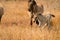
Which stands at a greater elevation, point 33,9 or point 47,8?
point 33,9

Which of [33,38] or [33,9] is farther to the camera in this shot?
[33,9]

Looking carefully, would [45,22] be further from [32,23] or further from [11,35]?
[11,35]

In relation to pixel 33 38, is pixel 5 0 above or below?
below

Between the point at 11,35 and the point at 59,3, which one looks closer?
the point at 11,35

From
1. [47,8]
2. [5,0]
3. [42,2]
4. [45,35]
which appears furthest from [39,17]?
[5,0]

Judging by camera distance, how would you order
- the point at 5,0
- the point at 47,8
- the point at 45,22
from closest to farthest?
the point at 45,22 → the point at 47,8 → the point at 5,0

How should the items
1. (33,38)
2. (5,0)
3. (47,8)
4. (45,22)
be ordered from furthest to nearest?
(5,0)
(47,8)
(45,22)
(33,38)

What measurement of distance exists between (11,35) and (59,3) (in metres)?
10.9

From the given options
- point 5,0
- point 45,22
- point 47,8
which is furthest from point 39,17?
point 5,0

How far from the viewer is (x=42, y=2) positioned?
74.6ft

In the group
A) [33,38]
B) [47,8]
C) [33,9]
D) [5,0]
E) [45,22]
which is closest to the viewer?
[33,38]

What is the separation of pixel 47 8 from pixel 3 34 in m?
10.4

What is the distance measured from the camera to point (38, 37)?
433 inches

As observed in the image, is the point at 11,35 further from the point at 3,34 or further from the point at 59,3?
the point at 59,3
